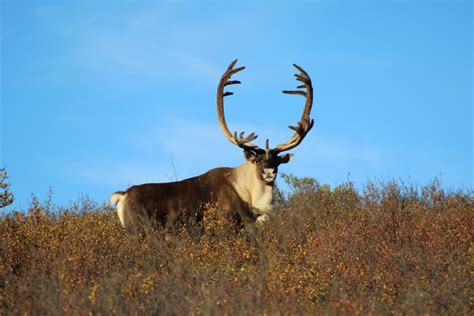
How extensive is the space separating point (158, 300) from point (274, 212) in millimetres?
5344

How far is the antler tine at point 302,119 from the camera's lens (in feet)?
40.3

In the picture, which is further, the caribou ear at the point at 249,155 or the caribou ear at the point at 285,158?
the caribou ear at the point at 285,158

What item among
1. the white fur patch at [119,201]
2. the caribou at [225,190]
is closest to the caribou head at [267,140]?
the caribou at [225,190]

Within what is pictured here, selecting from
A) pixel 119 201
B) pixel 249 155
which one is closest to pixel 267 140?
pixel 249 155

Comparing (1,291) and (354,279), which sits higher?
(1,291)

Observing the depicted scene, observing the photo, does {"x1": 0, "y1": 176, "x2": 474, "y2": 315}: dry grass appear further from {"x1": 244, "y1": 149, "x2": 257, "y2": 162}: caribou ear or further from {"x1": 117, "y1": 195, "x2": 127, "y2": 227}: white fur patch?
{"x1": 244, "y1": 149, "x2": 257, "y2": 162}: caribou ear

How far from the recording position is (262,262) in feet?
30.4

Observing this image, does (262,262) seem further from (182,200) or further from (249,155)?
(249,155)

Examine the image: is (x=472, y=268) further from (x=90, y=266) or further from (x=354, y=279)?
(x=90, y=266)

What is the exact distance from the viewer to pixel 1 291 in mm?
7543

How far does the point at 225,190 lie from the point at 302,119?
204 centimetres


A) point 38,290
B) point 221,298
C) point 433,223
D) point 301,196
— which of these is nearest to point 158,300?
point 221,298

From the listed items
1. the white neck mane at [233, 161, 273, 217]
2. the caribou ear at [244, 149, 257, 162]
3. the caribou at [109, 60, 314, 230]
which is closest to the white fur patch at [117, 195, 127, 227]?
the caribou at [109, 60, 314, 230]

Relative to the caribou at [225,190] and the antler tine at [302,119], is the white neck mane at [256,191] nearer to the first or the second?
the caribou at [225,190]
